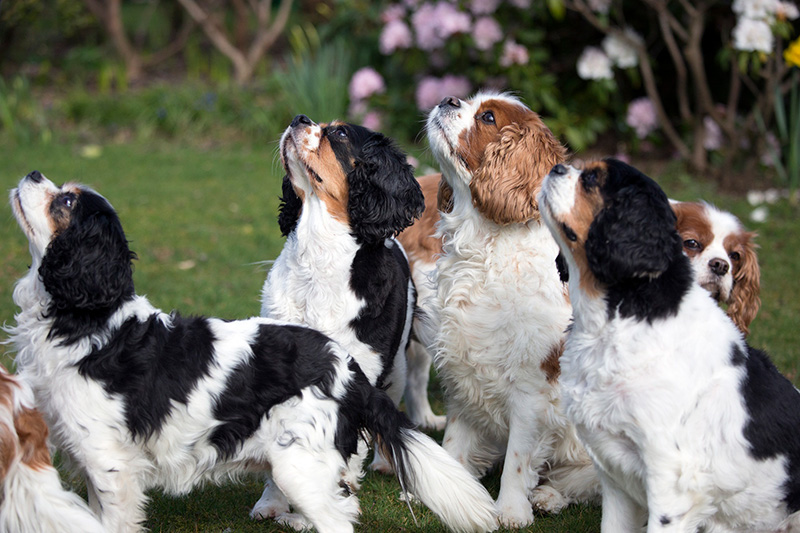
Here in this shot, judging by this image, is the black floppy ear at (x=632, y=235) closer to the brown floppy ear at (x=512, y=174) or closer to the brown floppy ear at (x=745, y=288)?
the brown floppy ear at (x=512, y=174)

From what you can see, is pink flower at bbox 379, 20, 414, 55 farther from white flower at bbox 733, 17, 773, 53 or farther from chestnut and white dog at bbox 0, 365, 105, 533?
chestnut and white dog at bbox 0, 365, 105, 533

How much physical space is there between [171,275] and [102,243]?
13.8 ft

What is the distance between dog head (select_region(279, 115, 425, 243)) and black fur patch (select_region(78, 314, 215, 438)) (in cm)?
102

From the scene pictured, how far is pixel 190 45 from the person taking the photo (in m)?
15.1

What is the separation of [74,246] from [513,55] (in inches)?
Result: 290

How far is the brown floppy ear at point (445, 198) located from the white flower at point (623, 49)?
19.1 feet

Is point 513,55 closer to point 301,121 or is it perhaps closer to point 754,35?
point 754,35

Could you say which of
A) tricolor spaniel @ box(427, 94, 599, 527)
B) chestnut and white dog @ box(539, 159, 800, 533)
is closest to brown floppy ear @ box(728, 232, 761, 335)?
tricolor spaniel @ box(427, 94, 599, 527)

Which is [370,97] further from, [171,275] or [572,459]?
[572,459]

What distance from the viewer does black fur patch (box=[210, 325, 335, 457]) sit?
139 inches

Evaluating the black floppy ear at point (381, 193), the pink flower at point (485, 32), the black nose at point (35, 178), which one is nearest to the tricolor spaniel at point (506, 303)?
the black floppy ear at point (381, 193)

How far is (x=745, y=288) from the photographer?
4.55 meters

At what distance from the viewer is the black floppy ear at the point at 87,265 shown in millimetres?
3352

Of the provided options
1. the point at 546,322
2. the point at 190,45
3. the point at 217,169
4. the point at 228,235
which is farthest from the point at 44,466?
the point at 190,45
